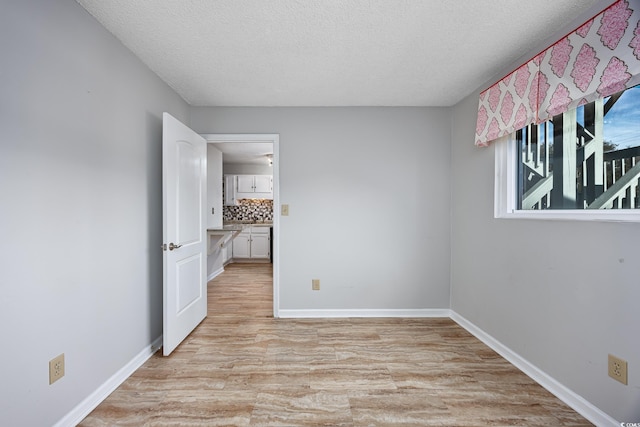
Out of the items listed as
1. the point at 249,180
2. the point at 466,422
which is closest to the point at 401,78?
the point at 466,422

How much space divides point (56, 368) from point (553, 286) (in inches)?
118

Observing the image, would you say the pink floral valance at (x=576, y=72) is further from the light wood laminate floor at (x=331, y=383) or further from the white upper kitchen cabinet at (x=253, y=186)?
the white upper kitchen cabinet at (x=253, y=186)

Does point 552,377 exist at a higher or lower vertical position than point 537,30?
lower

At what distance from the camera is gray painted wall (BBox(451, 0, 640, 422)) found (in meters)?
1.47

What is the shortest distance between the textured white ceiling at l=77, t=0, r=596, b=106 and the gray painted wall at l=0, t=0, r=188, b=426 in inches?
14.4

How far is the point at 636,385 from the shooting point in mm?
1401

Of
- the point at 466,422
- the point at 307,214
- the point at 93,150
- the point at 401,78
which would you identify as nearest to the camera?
the point at 466,422

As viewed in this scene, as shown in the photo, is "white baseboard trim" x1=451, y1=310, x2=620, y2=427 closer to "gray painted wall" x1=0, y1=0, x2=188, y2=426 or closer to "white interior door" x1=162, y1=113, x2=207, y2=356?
"white interior door" x1=162, y1=113, x2=207, y2=356

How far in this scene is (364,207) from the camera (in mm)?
3139

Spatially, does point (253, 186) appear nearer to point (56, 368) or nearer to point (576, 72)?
point (56, 368)

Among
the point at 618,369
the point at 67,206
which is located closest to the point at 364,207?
the point at 618,369

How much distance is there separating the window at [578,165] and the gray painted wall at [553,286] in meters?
0.12

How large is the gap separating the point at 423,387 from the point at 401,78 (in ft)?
8.00

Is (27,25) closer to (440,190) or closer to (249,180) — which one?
(440,190)
